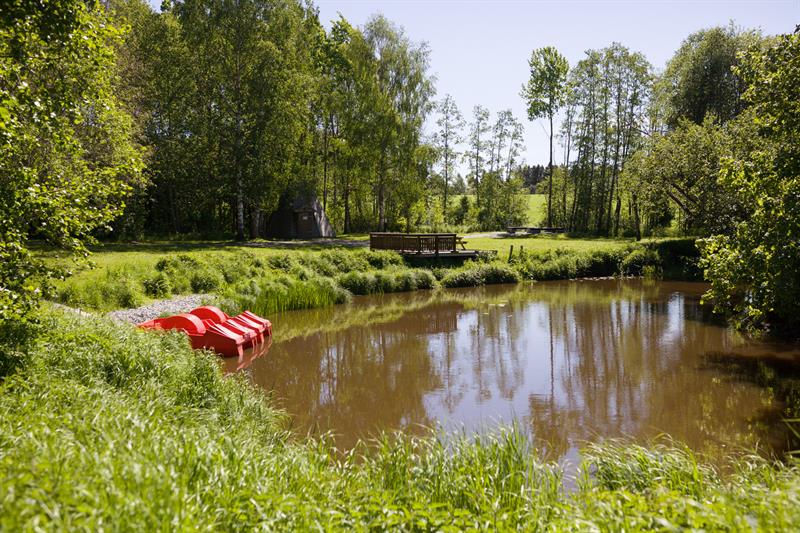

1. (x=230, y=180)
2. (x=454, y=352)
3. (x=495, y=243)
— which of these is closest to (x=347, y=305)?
(x=454, y=352)


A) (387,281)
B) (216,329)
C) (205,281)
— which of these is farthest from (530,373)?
(387,281)

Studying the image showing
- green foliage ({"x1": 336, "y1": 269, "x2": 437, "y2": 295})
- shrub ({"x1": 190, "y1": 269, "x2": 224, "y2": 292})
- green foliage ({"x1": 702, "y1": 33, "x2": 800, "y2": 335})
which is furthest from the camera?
green foliage ({"x1": 336, "y1": 269, "x2": 437, "y2": 295})

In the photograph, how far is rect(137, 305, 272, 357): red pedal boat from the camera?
10.8 meters

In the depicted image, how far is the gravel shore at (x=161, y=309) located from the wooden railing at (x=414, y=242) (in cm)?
1127

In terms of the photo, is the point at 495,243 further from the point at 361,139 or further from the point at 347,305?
the point at 347,305

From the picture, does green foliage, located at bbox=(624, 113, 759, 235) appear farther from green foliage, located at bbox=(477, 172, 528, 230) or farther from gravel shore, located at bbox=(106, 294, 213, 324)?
green foliage, located at bbox=(477, 172, 528, 230)

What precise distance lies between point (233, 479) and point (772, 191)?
30.9 feet

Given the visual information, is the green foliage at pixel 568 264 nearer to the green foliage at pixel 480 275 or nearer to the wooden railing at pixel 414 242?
the green foliage at pixel 480 275

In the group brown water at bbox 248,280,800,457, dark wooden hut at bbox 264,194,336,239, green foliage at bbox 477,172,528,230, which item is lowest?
brown water at bbox 248,280,800,457

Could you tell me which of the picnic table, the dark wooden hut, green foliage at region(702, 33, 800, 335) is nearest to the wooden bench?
the dark wooden hut

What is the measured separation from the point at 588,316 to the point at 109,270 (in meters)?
14.2

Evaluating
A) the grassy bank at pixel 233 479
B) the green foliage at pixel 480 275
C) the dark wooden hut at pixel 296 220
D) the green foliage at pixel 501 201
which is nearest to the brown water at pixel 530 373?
the grassy bank at pixel 233 479

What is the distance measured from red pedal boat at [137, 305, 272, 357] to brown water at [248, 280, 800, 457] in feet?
1.96

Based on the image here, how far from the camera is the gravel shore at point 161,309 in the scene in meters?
12.2
